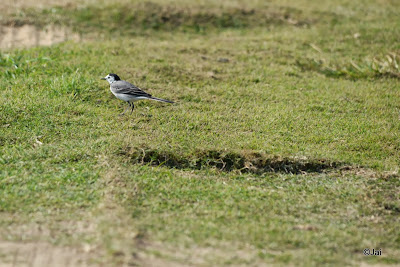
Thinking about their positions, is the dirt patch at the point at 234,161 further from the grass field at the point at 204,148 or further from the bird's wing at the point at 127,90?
the bird's wing at the point at 127,90

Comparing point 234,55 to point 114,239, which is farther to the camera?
point 234,55

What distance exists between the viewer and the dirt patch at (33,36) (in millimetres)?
9753

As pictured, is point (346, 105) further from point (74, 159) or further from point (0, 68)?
point (0, 68)

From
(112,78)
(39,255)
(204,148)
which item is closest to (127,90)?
(112,78)

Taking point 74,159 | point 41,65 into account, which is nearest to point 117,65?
point 41,65

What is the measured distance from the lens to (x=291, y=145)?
6094 mm

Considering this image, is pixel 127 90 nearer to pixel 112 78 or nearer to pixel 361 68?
pixel 112 78

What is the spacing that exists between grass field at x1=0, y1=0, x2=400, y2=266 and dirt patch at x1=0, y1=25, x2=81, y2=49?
0.81ft

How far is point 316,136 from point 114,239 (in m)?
3.18

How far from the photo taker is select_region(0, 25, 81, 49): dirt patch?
9753 millimetres

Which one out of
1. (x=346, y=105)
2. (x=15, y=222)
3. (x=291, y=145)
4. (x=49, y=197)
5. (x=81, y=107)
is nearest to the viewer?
(x=15, y=222)

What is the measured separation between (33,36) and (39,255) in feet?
22.9

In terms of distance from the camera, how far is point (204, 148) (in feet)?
19.1

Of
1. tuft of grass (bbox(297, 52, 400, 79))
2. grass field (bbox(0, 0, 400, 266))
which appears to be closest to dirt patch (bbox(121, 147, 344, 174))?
grass field (bbox(0, 0, 400, 266))
